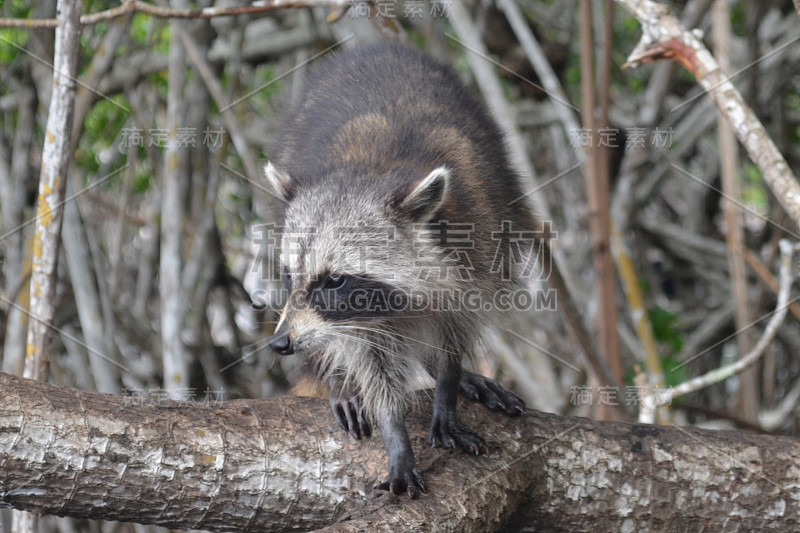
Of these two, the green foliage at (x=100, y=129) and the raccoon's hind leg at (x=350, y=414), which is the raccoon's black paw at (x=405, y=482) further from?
the green foliage at (x=100, y=129)

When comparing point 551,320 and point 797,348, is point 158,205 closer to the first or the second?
point 551,320

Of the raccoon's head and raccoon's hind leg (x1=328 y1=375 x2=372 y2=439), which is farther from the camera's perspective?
the raccoon's head

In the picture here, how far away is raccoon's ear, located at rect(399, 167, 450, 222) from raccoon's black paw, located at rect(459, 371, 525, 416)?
2.10 ft

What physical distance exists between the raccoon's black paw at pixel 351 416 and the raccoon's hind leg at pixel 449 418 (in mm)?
232

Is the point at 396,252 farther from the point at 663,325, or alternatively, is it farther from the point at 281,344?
the point at 663,325

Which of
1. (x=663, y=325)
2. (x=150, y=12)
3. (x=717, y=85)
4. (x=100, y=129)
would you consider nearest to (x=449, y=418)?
(x=717, y=85)

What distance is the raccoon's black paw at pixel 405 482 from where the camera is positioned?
2.39 metres

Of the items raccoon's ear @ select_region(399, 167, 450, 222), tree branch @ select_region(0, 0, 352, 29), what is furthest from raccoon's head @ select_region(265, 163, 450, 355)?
tree branch @ select_region(0, 0, 352, 29)

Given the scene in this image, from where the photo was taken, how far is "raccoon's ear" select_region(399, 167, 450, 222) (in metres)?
2.76

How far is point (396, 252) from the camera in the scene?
9.55ft

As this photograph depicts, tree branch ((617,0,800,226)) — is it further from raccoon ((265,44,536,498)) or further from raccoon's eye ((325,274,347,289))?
raccoon's eye ((325,274,347,289))

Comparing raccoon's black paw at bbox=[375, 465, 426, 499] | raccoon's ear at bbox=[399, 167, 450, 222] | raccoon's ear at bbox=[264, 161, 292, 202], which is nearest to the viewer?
raccoon's black paw at bbox=[375, 465, 426, 499]

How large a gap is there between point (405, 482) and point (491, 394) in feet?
2.10

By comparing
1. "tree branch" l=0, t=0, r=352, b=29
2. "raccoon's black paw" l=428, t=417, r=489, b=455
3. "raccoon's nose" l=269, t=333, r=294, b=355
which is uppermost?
"tree branch" l=0, t=0, r=352, b=29
